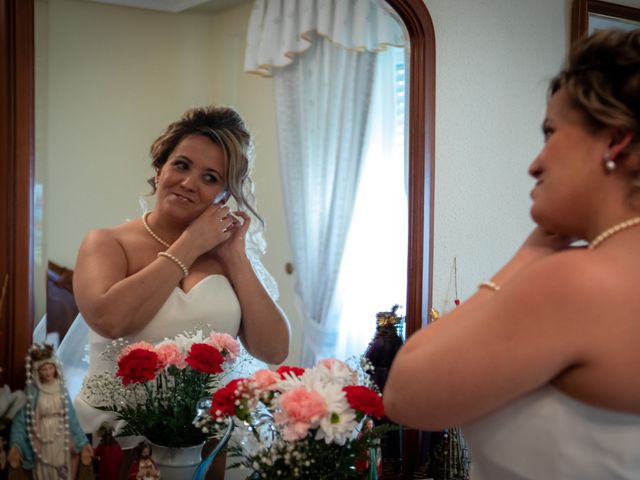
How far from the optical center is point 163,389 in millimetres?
1546

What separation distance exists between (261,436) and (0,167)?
696 mm

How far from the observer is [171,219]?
158 cm

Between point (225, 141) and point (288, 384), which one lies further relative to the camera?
point (225, 141)

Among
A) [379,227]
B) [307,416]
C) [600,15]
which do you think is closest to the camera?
[307,416]

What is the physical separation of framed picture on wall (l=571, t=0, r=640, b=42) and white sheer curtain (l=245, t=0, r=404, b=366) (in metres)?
0.89

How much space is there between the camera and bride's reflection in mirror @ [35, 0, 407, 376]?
4.76ft

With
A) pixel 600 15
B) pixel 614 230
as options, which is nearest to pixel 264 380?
pixel 614 230

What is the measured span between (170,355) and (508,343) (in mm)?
746

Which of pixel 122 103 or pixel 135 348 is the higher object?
pixel 122 103

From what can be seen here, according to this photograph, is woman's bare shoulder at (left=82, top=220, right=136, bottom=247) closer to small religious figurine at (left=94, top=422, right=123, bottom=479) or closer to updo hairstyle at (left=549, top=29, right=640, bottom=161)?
small religious figurine at (left=94, top=422, right=123, bottom=479)

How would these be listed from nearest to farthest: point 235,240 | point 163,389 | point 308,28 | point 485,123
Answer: point 163,389 < point 235,240 < point 308,28 < point 485,123

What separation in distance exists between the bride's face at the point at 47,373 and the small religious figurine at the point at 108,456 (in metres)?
0.19

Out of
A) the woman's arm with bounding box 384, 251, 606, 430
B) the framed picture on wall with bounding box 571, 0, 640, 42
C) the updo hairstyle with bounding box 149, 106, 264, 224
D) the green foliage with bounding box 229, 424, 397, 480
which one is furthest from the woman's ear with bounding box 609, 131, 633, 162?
the framed picture on wall with bounding box 571, 0, 640, 42

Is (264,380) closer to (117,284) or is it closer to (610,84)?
(117,284)
